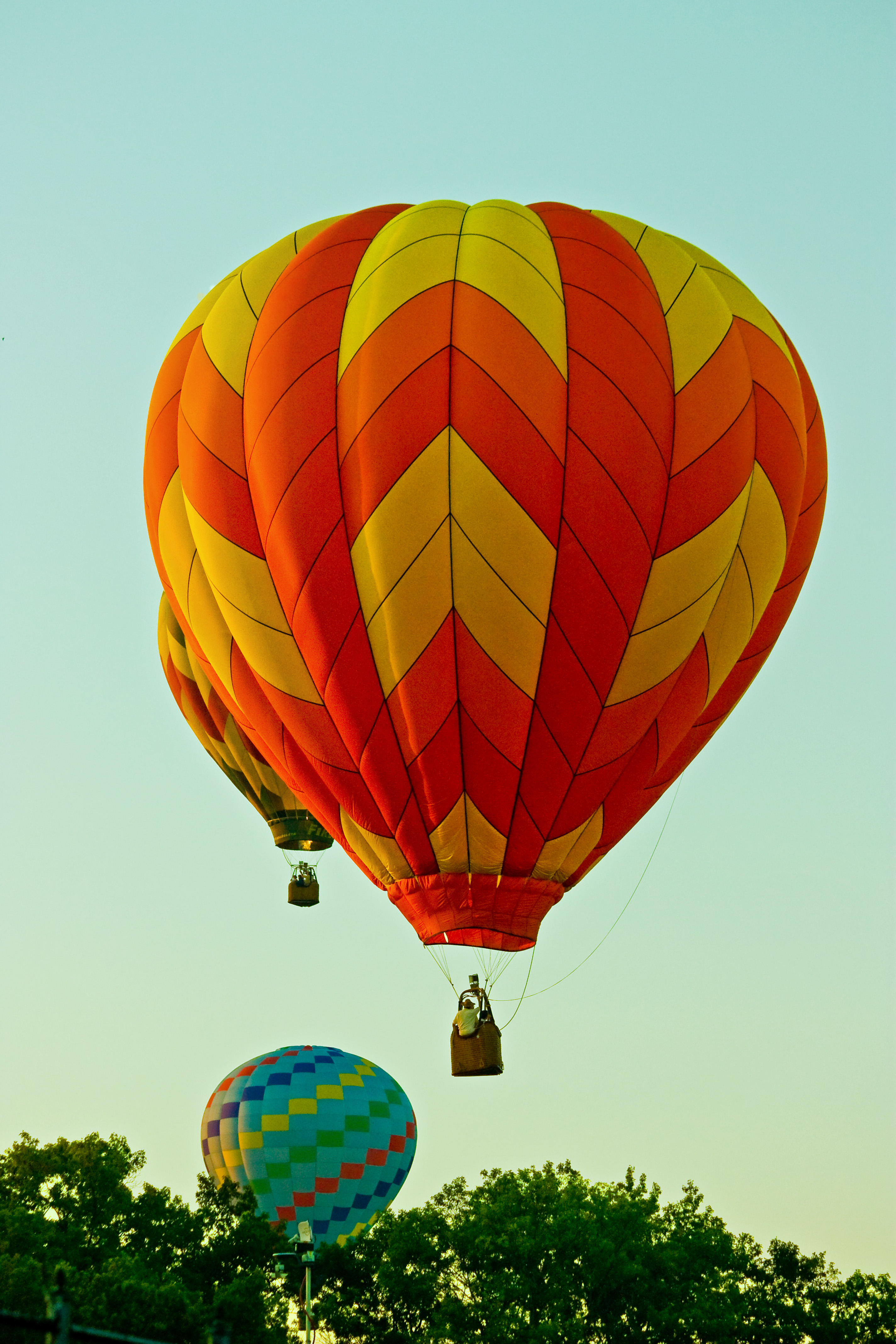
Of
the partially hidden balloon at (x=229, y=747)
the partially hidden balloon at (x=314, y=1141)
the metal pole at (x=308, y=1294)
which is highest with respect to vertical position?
the partially hidden balloon at (x=229, y=747)

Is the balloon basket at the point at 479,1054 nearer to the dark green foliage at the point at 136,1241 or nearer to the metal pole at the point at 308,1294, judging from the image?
the dark green foliage at the point at 136,1241

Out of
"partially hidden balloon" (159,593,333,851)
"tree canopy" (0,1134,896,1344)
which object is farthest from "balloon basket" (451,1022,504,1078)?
"tree canopy" (0,1134,896,1344)

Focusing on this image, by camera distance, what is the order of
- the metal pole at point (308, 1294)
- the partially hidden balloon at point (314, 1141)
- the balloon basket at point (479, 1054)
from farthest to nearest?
the partially hidden balloon at point (314, 1141), the metal pole at point (308, 1294), the balloon basket at point (479, 1054)

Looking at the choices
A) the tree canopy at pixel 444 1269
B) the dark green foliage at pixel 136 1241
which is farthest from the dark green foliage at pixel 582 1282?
the dark green foliage at pixel 136 1241

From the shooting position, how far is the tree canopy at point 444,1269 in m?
18.5

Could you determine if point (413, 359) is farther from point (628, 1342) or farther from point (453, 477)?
point (628, 1342)

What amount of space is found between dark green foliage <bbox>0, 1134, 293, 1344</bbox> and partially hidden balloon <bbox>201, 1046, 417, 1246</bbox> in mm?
1164

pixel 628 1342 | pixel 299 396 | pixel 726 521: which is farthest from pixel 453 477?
pixel 628 1342

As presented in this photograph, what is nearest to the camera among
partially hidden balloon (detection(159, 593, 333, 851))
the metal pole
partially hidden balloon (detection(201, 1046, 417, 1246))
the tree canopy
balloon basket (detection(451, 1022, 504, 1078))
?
balloon basket (detection(451, 1022, 504, 1078))

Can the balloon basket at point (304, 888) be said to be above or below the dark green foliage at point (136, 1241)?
above

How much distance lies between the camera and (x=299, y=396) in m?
11.7

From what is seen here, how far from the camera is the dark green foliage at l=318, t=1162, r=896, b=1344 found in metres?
23.5

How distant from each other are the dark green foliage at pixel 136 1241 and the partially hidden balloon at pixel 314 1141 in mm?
1164

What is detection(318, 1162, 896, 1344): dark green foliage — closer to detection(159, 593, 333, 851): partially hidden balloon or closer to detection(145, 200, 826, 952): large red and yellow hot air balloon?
detection(159, 593, 333, 851): partially hidden balloon
